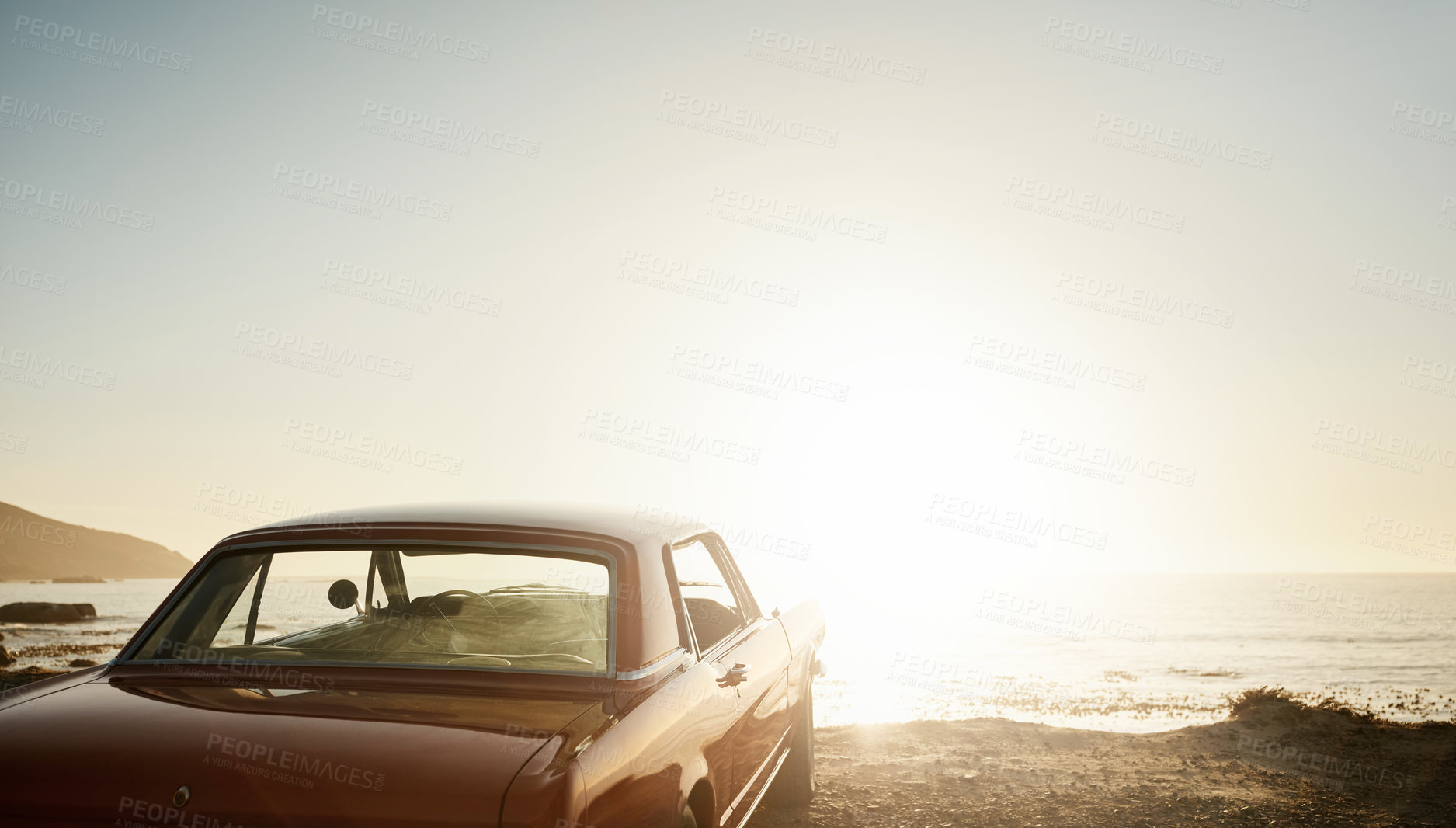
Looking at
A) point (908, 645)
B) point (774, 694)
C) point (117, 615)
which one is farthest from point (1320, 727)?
point (117, 615)

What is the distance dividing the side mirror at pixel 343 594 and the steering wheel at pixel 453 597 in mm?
319

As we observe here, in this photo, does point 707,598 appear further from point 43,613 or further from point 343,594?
point 43,613

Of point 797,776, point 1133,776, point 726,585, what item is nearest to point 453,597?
point 726,585

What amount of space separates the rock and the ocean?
1.05 metres

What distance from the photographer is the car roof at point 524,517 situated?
2840 mm

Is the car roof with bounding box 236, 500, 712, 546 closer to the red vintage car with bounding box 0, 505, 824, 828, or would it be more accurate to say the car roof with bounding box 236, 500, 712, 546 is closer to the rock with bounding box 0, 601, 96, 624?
the red vintage car with bounding box 0, 505, 824, 828

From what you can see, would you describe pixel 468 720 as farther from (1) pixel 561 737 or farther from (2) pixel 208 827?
(2) pixel 208 827

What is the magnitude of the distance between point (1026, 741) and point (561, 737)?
652cm

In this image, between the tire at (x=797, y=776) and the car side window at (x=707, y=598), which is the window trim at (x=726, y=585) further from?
the tire at (x=797, y=776)

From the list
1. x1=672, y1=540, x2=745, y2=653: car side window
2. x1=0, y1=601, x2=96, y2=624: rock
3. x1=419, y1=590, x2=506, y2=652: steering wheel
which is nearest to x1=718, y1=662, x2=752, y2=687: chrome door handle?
x1=672, y1=540, x2=745, y2=653: car side window

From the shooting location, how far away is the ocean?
17875mm

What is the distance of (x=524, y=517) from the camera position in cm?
292

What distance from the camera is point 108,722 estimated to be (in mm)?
2051

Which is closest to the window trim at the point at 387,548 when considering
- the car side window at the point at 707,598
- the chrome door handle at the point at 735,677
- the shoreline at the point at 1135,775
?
the chrome door handle at the point at 735,677
